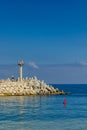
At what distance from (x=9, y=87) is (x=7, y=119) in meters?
51.0

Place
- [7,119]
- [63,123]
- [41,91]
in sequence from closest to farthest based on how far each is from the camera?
1. [63,123]
2. [7,119]
3. [41,91]

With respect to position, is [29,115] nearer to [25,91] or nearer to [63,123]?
[63,123]

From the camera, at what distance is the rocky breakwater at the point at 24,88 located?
9874 cm

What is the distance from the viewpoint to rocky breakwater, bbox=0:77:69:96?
324 feet

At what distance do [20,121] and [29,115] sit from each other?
19.8ft

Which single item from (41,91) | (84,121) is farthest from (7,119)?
(41,91)

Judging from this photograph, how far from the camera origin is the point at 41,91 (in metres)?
108

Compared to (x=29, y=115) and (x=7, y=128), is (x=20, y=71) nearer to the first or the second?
(x=29, y=115)

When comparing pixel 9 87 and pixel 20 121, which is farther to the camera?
pixel 9 87

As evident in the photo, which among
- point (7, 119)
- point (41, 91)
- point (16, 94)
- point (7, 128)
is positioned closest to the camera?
point (7, 128)

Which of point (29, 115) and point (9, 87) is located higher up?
point (9, 87)

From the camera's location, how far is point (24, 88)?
103500 millimetres

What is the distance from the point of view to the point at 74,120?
158 feet

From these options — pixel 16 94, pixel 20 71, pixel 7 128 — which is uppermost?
pixel 20 71
